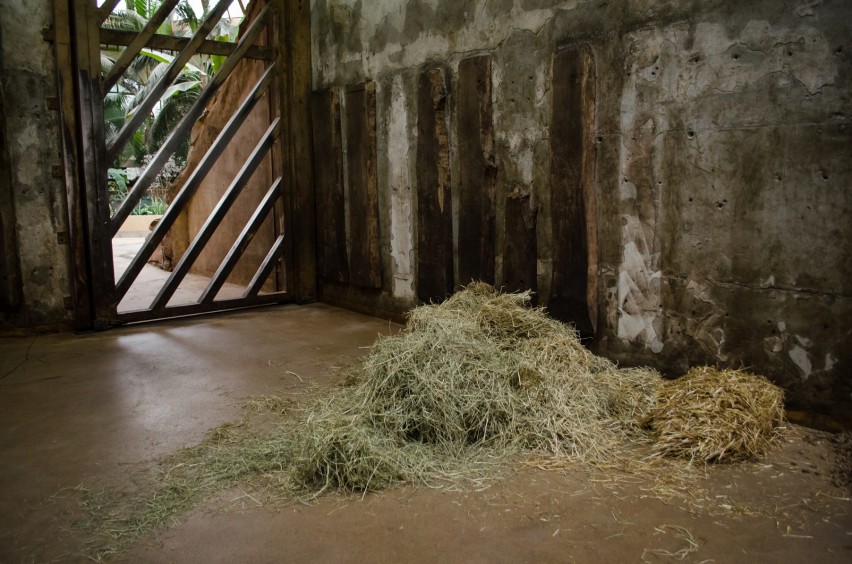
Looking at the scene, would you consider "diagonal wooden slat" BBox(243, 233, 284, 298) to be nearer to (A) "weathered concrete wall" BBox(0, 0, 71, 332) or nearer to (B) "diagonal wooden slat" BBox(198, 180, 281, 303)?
(B) "diagonal wooden slat" BBox(198, 180, 281, 303)

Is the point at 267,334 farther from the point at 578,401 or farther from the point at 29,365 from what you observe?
the point at 578,401

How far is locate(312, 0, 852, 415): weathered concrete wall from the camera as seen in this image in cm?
282

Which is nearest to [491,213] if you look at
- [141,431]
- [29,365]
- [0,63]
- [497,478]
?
[497,478]

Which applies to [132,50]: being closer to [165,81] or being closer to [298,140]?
[165,81]

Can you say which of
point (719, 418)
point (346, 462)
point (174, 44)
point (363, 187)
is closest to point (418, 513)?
point (346, 462)

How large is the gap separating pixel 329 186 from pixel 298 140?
0.62 meters

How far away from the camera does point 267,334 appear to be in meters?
5.10

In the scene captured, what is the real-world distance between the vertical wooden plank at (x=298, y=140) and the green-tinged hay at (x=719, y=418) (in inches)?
164

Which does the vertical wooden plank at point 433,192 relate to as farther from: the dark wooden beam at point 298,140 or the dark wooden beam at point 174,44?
the dark wooden beam at point 174,44

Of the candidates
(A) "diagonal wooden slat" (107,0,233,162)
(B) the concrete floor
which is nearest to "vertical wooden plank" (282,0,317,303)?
(A) "diagonal wooden slat" (107,0,233,162)

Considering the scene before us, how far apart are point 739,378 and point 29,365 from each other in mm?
4280

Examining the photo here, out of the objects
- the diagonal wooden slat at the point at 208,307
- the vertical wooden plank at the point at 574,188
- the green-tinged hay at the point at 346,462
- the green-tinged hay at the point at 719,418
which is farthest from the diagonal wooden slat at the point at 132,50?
the green-tinged hay at the point at 719,418

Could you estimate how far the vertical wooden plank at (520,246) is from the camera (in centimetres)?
409

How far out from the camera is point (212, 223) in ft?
19.4
